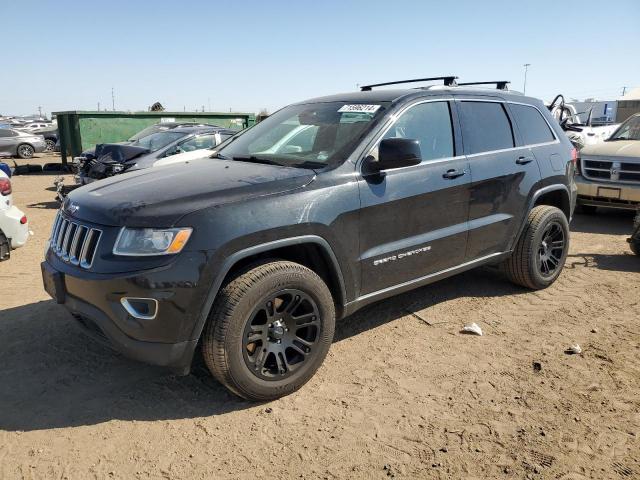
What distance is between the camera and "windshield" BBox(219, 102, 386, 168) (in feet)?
12.0

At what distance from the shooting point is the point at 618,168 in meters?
8.13

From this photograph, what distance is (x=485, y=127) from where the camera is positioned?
14.7 ft

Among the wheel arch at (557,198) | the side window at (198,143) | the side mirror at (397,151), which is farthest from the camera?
the side window at (198,143)

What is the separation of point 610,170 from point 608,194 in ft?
1.32

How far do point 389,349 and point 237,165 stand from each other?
1742mm

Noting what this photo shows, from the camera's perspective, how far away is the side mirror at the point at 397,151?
3.36 meters

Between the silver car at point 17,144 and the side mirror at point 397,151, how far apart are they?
23171 millimetres

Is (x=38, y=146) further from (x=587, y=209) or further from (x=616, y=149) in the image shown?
(x=616, y=149)

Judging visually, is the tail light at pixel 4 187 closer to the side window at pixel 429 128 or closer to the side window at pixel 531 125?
the side window at pixel 429 128

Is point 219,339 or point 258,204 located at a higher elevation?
point 258,204

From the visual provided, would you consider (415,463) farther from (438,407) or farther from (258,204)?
(258,204)

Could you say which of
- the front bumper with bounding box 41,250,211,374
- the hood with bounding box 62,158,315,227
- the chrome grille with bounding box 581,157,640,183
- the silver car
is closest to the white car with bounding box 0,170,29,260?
the hood with bounding box 62,158,315,227

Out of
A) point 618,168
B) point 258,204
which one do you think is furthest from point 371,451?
point 618,168

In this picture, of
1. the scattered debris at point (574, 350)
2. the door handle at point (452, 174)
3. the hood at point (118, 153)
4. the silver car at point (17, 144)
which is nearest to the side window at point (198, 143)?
the hood at point (118, 153)
